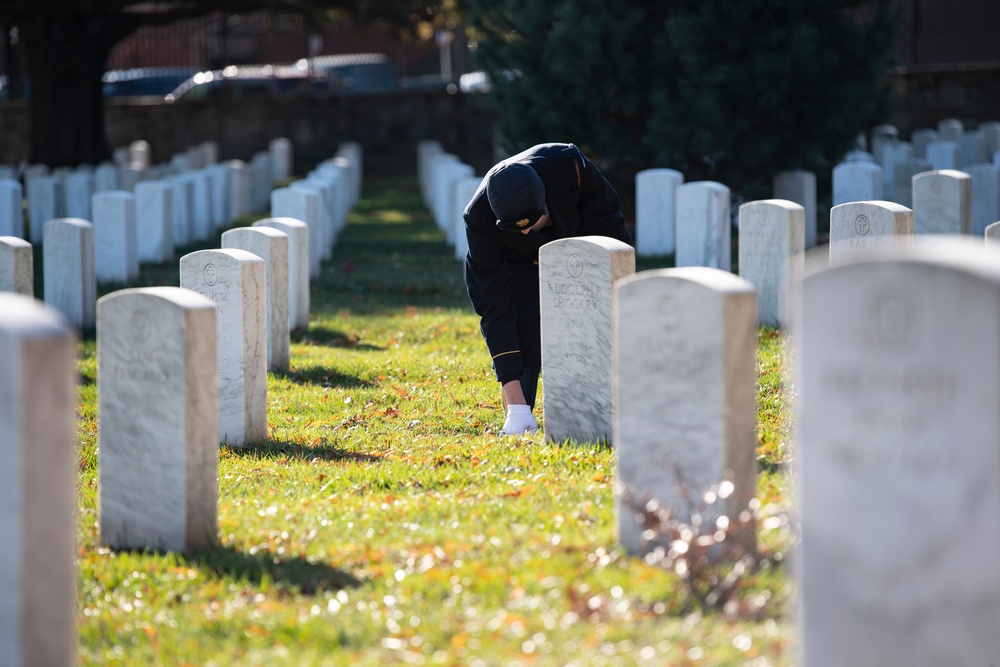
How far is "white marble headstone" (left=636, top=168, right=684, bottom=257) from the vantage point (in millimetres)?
13977

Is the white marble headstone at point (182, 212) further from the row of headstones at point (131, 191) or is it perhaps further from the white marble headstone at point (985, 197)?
the white marble headstone at point (985, 197)

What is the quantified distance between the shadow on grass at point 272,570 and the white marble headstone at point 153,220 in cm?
1071

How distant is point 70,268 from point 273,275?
2612 mm

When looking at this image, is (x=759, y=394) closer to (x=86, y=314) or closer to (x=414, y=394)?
(x=414, y=394)

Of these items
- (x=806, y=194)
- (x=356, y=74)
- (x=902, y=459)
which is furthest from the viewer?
(x=356, y=74)

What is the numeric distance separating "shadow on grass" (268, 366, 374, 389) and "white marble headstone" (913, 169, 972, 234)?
453cm

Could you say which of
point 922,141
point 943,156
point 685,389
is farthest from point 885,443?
point 922,141

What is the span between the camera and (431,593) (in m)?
4.21

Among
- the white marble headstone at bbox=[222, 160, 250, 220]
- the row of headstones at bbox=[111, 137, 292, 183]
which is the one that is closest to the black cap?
the white marble headstone at bbox=[222, 160, 250, 220]

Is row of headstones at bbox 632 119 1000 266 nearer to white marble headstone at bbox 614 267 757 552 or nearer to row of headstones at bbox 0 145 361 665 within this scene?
row of headstones at bbox 0 145 361 665

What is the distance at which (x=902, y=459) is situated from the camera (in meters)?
3.29

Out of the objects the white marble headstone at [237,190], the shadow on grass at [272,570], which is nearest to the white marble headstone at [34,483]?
the shadow on grass at [272,570]

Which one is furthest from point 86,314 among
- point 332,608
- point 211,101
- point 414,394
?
point 211,101

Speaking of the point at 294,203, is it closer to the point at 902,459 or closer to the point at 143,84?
the point at 902,459
